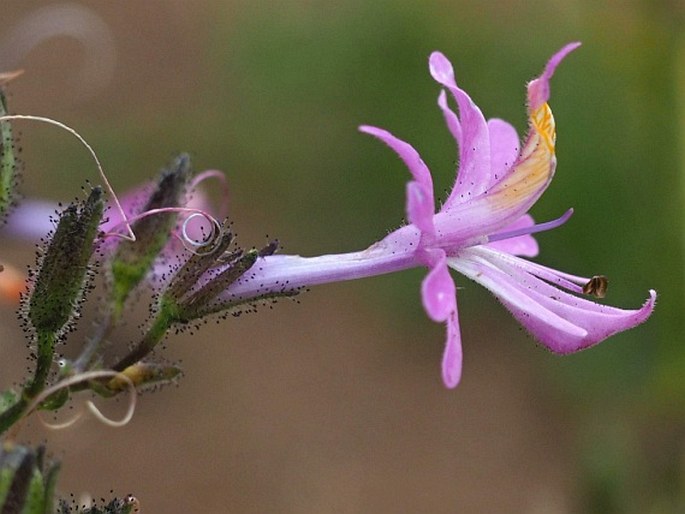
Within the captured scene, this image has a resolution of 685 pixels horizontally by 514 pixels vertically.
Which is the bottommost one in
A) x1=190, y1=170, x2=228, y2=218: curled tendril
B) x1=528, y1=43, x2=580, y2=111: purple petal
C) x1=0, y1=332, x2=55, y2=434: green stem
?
x1=0, y1=332, x2=55, y2=434: green stem

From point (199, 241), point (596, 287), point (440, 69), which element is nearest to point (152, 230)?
point (199, 241)

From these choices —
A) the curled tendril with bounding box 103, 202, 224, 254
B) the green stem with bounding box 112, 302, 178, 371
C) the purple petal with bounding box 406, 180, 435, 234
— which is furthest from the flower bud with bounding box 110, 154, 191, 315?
the purple petal with bounding box 406, 180, 435, 234

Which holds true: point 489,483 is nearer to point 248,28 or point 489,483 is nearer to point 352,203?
point 352,203

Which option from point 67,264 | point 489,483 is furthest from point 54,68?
point 67,264

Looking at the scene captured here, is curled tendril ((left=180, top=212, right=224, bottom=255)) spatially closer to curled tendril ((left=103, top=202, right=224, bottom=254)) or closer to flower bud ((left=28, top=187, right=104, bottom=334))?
curled tendril ((left=103, top=202, right=224, bottom=254))

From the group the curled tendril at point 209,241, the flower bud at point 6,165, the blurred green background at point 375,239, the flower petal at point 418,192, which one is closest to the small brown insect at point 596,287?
the flower petal at point 418,192

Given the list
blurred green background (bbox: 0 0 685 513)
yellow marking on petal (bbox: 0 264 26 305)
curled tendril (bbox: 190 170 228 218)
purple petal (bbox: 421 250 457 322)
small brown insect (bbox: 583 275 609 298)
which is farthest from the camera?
blurred green background (bbox: 0 0 685 513)

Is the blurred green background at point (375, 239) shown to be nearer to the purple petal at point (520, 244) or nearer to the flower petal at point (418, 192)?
the purple petal at point (520, 244)
